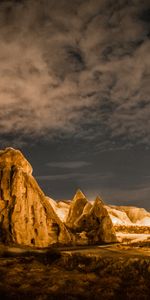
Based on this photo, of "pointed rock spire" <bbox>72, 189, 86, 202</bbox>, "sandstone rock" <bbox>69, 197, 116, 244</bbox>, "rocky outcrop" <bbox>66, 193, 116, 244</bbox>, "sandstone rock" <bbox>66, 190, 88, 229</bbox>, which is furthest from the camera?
"pointed rock spire" <bbox>72, 189, 86, 202</bbox>

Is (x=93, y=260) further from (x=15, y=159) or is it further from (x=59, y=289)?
(x=15, y=159)

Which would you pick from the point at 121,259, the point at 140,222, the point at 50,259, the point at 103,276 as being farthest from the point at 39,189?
the point at 140,222

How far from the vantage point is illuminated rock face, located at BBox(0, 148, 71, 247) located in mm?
37938

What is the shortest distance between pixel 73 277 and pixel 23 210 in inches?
728

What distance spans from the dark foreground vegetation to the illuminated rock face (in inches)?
325

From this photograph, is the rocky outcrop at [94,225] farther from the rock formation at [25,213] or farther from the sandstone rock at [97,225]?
the rock formation at [25,213]

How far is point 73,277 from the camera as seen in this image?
21.2 metres

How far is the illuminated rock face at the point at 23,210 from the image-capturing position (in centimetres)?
3794

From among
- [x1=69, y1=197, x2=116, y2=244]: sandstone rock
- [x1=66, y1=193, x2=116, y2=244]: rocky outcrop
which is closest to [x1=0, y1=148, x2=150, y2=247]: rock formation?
[x1=66, y1=193, x2=116, y2=244]: rocky outcrop

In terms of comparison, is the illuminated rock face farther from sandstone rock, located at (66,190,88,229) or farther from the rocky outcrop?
sandstone rock, located at (66,190,88,229)

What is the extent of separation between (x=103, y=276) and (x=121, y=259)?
454 centimetres

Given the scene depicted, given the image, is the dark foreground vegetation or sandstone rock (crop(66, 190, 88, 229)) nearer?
the dark foreground vegetation

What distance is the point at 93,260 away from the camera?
27.2 metres

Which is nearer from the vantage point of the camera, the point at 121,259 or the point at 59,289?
the point at 59,289
